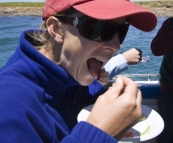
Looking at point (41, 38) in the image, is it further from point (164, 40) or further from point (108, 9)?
point (164, 40)

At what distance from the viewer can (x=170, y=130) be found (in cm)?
304

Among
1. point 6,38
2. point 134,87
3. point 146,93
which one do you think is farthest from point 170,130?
point 6,38

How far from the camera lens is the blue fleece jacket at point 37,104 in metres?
0.96

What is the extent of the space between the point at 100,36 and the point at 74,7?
164mm

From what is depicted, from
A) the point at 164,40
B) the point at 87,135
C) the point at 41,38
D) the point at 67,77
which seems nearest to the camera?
the point at 87,135

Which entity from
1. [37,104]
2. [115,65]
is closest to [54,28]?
[37,104]

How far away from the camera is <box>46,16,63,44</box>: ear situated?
1308mm

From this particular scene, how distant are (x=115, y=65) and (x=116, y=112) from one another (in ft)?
4.33

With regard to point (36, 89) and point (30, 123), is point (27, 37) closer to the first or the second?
point (36, 89)

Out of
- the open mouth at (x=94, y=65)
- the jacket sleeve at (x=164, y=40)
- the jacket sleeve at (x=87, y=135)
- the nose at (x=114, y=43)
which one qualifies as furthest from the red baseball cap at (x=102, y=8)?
the jacket sleeve at (x=164, y=40)

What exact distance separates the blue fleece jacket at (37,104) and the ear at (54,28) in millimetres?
127

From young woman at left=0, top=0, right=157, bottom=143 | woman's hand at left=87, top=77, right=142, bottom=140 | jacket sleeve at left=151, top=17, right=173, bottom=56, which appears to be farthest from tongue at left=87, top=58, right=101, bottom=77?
jacket sleeve at left=151, top=17, right=173, bottom=56

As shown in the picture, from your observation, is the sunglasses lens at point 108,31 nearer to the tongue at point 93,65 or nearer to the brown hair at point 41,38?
the tongue at point 93,65

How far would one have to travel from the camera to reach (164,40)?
9.29ft
